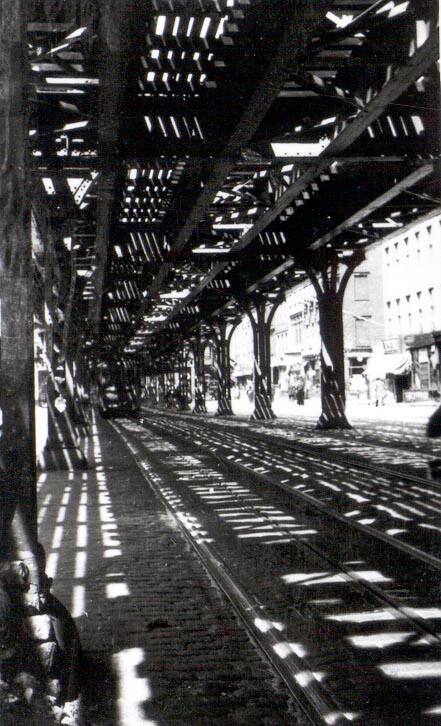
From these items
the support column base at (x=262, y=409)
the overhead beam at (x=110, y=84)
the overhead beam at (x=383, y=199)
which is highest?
the overhead beam at (x=383, y=199)

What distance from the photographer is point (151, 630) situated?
20.3 ft

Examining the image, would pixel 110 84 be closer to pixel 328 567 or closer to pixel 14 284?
pixel 328 567

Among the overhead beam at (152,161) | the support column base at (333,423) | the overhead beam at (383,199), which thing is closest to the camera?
the overhead beam at (152,161)

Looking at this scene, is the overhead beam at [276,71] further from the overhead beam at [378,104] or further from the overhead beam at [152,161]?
the overhead beam at [378,104]

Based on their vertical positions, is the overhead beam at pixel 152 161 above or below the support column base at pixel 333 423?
above

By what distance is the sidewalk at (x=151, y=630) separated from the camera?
184 inches

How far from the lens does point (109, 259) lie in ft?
90.3

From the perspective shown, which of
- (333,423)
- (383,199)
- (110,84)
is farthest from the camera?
(333,423)

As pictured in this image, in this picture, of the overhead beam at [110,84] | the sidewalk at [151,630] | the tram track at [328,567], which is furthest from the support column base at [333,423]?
the sidewalk at [151,630]

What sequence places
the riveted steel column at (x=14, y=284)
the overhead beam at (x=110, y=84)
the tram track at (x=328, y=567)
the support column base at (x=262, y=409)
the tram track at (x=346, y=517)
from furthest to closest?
1. the support column base at (x=262, y=409)
2. the overhead beam at (x=110, y=84)
3. the tram track at (x=346, y=517)
4. the riveted steel column at (x=14, y=284)
5. the tram track at (x=328, y=567)

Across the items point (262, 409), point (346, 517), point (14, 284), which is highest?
point (14, 284)

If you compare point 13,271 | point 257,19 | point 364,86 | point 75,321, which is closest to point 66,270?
point 75,321

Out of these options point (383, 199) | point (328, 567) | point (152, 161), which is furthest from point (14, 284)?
point (383, 199)

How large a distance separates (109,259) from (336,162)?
12.7 m
